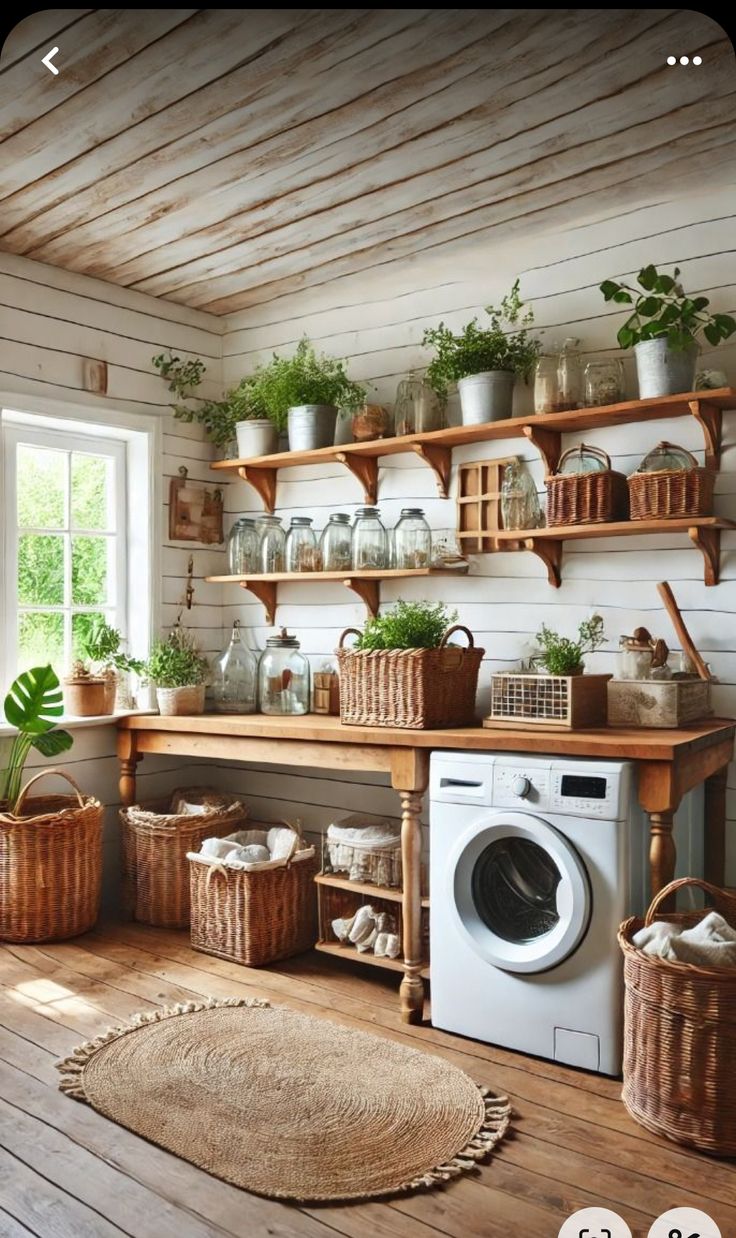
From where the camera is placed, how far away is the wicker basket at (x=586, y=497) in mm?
2816

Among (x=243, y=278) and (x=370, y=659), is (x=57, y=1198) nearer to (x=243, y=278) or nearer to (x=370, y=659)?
(x=370, y=659)

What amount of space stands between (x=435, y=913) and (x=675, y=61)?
7.40ft

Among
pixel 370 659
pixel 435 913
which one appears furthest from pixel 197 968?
pixel 370 659

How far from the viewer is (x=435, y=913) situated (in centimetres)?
262

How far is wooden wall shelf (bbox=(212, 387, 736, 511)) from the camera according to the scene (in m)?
2.72

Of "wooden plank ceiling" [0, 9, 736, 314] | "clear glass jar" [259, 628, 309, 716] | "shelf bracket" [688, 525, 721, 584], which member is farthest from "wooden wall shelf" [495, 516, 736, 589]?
"wooden plank ceiling" [0, 9, 736, 314]

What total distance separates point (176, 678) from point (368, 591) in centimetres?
78

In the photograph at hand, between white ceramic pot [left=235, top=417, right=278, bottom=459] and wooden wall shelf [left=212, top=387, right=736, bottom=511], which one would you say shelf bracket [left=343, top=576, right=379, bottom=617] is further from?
white ceramic pot [left=235, top=417, right=278, bottom=459]

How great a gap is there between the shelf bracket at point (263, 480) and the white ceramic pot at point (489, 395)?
1.01 meters

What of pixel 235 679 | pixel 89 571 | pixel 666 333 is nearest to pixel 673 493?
pixel 666 333

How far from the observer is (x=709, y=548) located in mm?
2754

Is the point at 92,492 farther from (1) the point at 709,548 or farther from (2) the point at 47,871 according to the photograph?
(1) the point at 709,548

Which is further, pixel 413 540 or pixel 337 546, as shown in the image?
pixel 337 546

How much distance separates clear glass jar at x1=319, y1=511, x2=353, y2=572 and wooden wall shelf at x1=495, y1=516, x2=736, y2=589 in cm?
58
